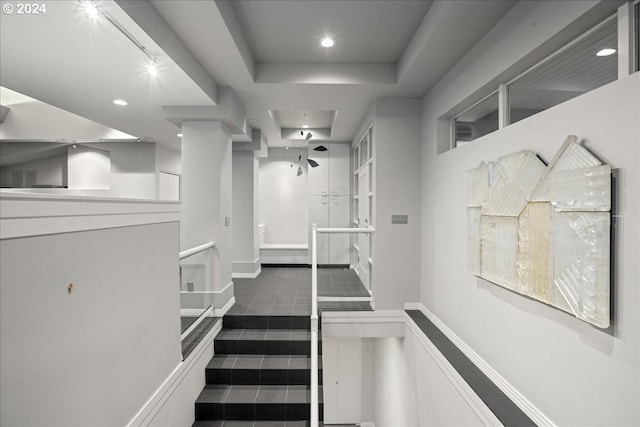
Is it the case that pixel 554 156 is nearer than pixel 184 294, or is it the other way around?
pixel 554 156

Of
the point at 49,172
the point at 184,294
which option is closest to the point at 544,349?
the point at 184,294

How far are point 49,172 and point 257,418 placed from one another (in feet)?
10.7

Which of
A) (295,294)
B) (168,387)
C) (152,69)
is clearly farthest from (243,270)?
(152,69)

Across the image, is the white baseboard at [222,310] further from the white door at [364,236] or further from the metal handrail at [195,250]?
the white door at [364,236]

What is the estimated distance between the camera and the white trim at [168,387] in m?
1.91

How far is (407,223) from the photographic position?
13.2 feet

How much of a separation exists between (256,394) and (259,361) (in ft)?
1.17

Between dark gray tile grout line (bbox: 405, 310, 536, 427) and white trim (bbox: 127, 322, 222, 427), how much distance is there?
229 cm

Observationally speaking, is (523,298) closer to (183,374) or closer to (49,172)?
(183,374)

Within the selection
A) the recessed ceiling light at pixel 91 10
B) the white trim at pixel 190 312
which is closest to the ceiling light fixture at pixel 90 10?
the recessed ceiling light at pixel 91 10

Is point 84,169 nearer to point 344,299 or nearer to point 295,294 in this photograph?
point 295,294

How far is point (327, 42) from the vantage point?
2971 millimetres

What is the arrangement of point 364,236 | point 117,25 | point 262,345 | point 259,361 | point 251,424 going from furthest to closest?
point 364,236, point 262,345, point 259,361, point 251,424, point 117,25

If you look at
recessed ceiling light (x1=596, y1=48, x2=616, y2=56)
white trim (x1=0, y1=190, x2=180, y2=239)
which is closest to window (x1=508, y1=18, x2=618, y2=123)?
recessed ceiling light (x1=596, y1=48, x2=616, y2=56)
